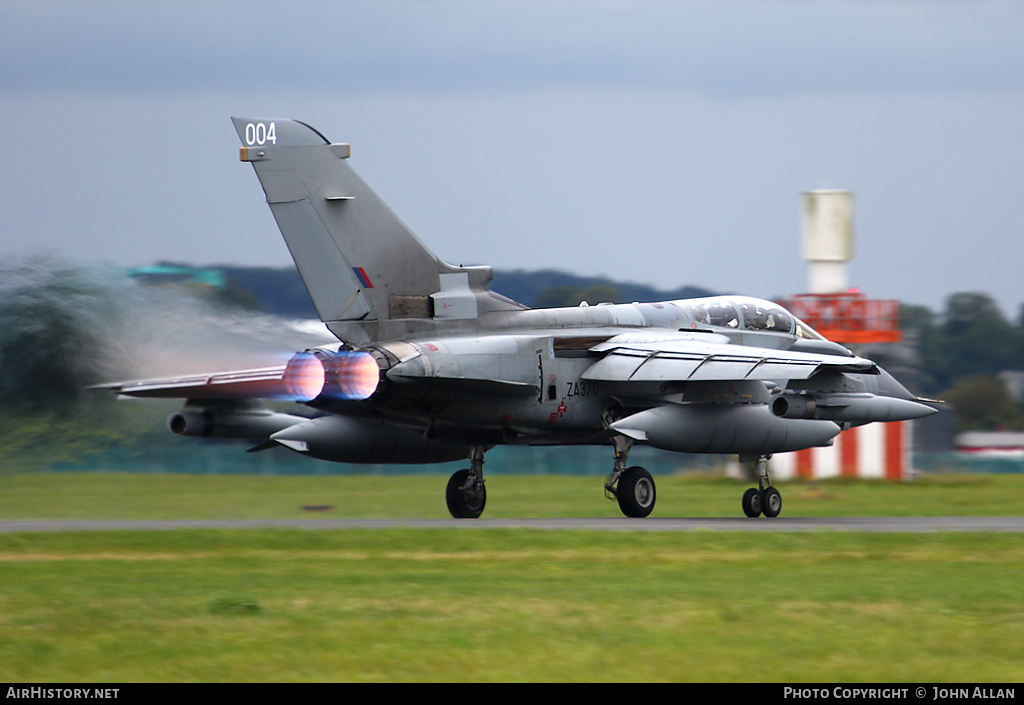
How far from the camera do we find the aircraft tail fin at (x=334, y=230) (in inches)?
843

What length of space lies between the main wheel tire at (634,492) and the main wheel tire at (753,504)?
233 cm

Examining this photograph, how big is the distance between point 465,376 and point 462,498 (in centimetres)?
378

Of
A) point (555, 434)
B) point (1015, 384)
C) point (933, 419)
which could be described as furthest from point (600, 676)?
point (1015, 384)

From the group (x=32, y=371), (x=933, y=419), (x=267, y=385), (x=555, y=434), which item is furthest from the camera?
(x=933, y=419)

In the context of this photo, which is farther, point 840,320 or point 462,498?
point 840,320

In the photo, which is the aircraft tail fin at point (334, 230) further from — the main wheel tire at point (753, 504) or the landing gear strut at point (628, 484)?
the main wheel tire at point (753, 504)

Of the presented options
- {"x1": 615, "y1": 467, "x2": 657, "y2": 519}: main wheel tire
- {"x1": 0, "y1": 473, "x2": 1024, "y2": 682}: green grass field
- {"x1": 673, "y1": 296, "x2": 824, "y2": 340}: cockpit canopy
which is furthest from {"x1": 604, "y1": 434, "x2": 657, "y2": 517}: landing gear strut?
{"x1": 0, "y1": 473, "x2": 1024, "y2": 682}: green grass field

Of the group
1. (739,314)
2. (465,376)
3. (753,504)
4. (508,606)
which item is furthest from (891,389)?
(508,606)

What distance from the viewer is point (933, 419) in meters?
62.6

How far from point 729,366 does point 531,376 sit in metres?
3.19

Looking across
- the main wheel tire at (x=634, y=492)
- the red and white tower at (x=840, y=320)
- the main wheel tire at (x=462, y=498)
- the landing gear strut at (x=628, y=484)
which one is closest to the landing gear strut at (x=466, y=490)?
the main wheel tire at (x=462, y=498)

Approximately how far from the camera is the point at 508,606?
1190cm

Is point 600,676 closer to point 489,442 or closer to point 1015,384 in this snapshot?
point 489,442

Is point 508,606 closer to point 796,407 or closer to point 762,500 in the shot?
point 796,407
